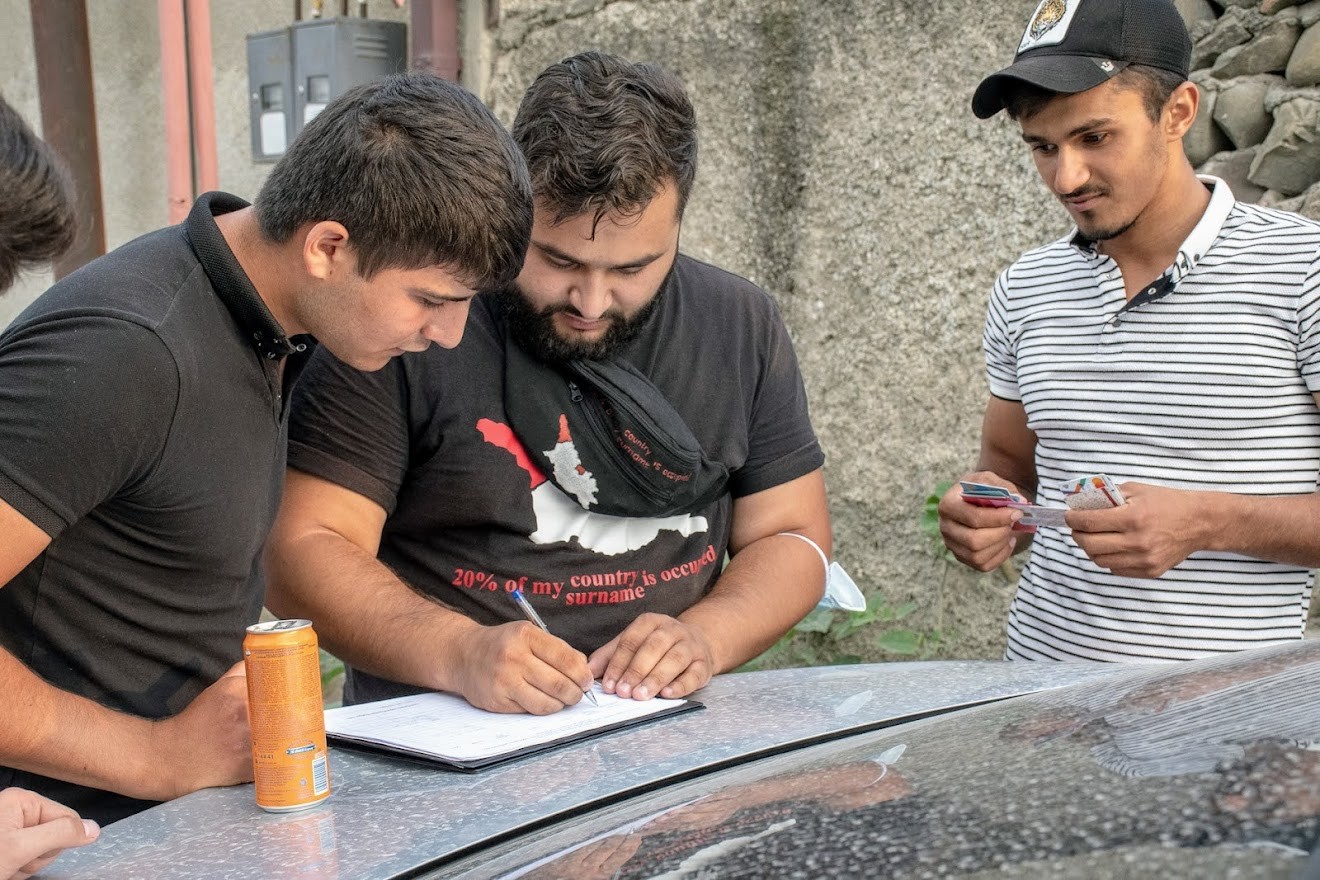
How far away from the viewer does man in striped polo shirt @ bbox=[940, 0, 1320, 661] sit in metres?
2.28

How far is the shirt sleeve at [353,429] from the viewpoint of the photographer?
7.18ft

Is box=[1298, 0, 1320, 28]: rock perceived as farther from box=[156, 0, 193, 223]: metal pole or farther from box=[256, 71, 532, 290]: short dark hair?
box=[156, 0, 193, 223]: metal pole

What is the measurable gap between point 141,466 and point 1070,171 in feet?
5.99

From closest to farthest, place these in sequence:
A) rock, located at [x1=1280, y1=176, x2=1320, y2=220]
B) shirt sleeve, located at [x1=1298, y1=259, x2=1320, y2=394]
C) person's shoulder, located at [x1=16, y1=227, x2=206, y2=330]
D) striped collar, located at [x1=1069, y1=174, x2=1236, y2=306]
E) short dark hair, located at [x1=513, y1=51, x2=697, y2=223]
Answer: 1. person's shoulder, located at [x1=16, y1=227, x2=206, y2=330]
2. short dark hair, located at [x1=513, y1=51, x2=697, y2=223]
3. shirt sleeve, located at [x1=1298, y1=259, x2=1320, y2=394]
4. striped collar, located at [x1=1069, y1=174, x2=1236, y2=306]
5. rock, located at [x1=1280, y1=176, x2=1320, y2=220]

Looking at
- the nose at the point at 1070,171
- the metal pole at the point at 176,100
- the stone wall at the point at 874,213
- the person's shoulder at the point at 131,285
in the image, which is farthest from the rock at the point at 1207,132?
the metal pole at the point at 176,100

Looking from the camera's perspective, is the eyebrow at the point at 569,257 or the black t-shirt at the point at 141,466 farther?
the eyebrow at the point at 569,257

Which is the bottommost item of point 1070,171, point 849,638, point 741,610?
point 849,638

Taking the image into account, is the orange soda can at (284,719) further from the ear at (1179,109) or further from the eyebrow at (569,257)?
the ear at (1179,109)

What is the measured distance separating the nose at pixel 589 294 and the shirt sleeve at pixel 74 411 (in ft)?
2.74

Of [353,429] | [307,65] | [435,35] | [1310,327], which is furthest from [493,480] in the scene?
[435,35]

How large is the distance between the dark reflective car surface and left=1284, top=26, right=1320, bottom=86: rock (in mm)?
2263

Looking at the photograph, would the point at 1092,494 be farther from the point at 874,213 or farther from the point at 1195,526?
the point at 874,213

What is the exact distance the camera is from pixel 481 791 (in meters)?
1.44

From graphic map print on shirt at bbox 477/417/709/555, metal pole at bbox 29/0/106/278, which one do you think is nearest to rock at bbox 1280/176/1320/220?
graphic map print on shirt at bbox 477/417/709/555
